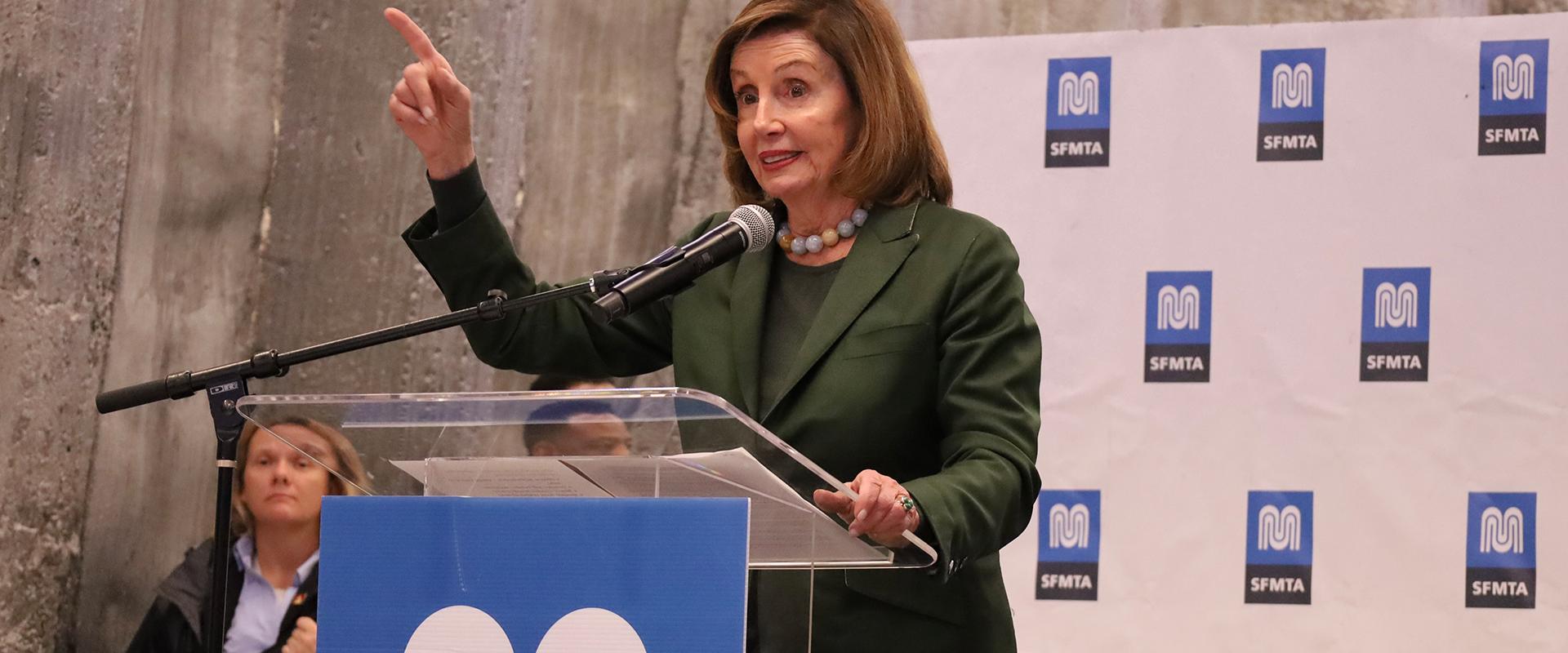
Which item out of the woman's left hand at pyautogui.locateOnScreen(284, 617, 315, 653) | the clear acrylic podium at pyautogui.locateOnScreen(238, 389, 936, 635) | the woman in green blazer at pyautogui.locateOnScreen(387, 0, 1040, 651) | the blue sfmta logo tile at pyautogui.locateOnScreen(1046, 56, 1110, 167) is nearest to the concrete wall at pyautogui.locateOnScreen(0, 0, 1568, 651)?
the woman's left hand at pyautogui.locateOnScreen(284, 617, 315, 653)

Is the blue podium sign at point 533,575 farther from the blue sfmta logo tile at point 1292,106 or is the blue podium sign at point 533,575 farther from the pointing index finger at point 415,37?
the blue sfmta logo tile at point 1292,106

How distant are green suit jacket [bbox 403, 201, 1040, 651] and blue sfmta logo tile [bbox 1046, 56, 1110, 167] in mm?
1669

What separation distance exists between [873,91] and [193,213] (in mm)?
3024

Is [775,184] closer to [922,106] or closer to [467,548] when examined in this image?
[922,106]

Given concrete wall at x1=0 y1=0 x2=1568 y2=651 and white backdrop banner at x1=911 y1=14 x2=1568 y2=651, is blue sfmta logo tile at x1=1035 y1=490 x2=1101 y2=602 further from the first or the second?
concrete wall at x1=0 y1=0 x2=1568 y2=651

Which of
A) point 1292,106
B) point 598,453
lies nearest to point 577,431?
point 598,453

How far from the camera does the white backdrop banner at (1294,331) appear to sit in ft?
11.1

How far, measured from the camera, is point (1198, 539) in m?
3.53

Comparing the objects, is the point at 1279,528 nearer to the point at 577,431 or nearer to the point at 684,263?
the point at 684,263

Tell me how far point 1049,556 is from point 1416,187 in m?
1.18

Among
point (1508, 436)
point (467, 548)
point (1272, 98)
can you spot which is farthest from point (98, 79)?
point (1508, 436)

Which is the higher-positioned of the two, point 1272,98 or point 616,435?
point 1272,98

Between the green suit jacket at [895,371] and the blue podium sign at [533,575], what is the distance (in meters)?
0.24

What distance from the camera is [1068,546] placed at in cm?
360
